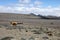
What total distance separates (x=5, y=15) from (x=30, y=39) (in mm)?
114790

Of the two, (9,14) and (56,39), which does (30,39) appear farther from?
(9,14)

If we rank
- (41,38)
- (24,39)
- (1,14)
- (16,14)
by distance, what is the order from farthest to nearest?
1. (16,14)
2. (1,14)
3. (41,38)
4. (24,39)

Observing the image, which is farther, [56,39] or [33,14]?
[33,14]

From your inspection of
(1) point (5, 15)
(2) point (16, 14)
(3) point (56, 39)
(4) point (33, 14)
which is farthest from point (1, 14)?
(3) point (56, 39)

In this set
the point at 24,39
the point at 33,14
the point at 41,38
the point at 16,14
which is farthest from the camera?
Result: the point at 33,14

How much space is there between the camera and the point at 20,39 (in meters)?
33.2

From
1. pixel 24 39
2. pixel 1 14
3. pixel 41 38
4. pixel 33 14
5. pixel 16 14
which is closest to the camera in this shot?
pixel 24 39

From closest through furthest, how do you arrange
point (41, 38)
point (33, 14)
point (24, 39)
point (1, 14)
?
Answer: point (24, 39) < point (41, 38) < point (1, 14) < point (33, 14)

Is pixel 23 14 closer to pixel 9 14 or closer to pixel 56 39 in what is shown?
pixel 9 14

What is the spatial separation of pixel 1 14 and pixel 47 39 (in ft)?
371

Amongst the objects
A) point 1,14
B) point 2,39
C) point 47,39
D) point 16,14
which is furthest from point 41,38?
point 16,14

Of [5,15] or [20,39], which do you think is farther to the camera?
[5,15]

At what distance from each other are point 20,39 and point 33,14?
14266 cm

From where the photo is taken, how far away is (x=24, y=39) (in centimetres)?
3281
